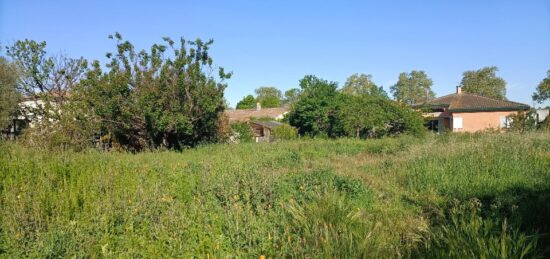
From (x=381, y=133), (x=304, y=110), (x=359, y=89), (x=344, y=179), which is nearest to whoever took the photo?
(x=344, y=179)

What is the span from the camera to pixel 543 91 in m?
46.6

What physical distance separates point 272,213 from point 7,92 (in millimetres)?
21165

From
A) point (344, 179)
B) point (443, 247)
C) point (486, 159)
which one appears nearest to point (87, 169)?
point (344, 179)

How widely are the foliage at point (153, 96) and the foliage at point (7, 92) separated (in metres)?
6.15

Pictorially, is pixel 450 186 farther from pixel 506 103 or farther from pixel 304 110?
pixel 506 103

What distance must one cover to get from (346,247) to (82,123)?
16.4 meters

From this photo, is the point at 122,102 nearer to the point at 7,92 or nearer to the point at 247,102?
the point at 7,92

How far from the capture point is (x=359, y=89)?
7688cm

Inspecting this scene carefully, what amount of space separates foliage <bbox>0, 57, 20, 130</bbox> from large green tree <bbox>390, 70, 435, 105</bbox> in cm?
6919

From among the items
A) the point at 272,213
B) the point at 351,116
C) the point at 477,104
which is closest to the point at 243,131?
the point at 351,116

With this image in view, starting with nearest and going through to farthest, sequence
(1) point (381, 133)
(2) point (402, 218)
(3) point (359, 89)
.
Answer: (2) point (402, 218), (1) point (381, 133), (3) point (359, 89)

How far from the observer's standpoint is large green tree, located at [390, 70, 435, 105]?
2963 inches

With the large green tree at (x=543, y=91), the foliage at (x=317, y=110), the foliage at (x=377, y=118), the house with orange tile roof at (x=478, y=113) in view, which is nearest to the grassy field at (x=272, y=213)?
the foliage at (x=377, y=118)

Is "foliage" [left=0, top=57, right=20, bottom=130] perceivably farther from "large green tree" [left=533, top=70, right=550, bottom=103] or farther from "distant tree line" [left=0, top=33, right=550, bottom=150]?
"large green tree" [left=533, top=70, right=550, bottom=103]
